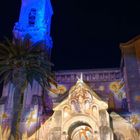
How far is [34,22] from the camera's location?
4903cm

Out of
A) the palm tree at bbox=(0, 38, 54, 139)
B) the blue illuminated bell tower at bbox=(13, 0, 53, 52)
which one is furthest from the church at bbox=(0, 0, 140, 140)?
the palm tree at bbox=(0, 38, 54, 139)

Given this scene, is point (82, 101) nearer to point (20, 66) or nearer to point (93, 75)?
point (20, 66)

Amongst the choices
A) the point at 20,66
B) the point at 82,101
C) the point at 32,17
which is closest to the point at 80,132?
the point at 82,101

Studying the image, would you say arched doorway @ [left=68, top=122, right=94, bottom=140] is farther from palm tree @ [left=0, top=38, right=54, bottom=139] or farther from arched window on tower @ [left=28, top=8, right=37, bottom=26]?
arched window on tower @ [left=28, top=8, right=37, bottom=26]

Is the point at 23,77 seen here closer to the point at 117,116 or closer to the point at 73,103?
the point at 73,103

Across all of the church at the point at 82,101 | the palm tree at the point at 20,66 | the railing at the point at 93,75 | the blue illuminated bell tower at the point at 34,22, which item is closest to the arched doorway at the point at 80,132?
the church at the point at 82,101

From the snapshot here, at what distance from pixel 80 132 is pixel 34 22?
83.4ft

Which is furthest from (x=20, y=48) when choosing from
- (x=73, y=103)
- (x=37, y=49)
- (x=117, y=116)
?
(x=117, y=116)

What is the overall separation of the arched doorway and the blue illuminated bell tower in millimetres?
19638

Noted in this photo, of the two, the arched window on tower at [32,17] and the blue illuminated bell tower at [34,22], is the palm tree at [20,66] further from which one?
the arched window on tower at [32,17]

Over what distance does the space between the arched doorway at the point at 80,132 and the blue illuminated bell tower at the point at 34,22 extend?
19.6 metres

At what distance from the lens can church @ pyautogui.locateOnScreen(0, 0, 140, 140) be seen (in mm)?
30031

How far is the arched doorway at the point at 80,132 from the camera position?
30641 mm

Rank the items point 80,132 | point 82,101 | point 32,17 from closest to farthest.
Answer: point 82,101
point 80,132
point 32,17
